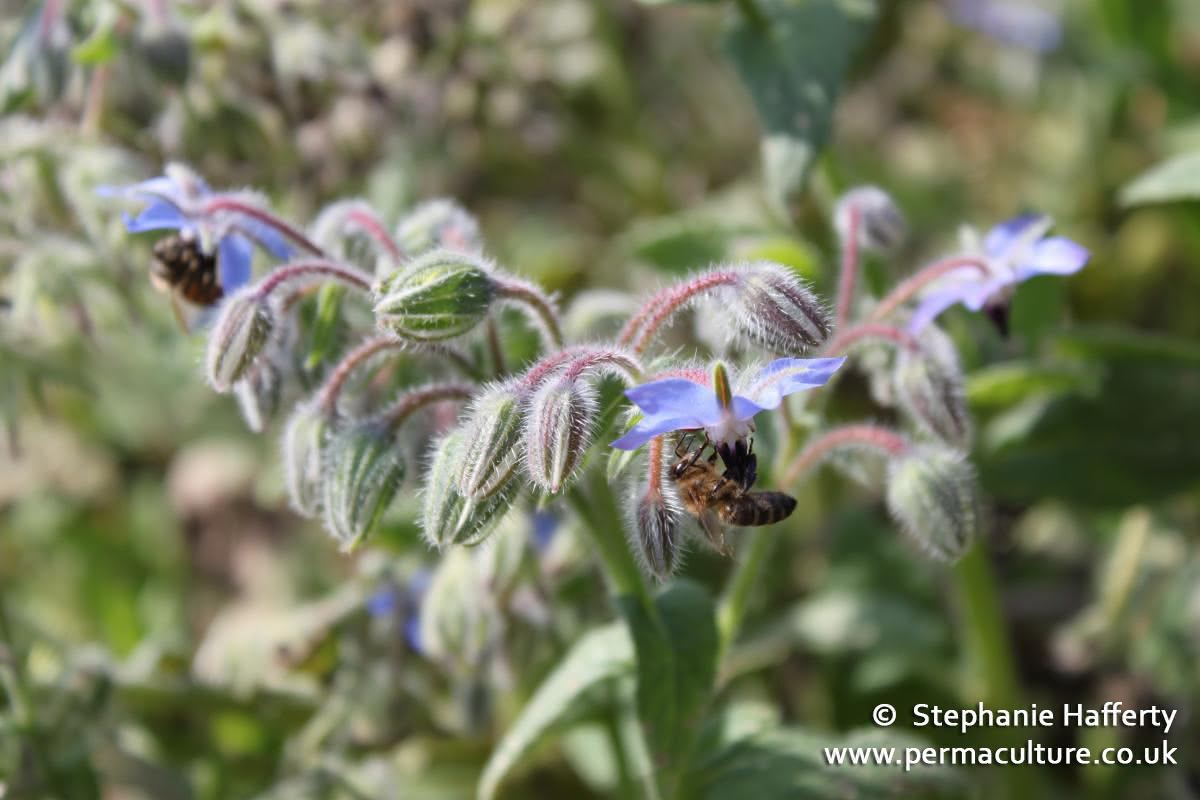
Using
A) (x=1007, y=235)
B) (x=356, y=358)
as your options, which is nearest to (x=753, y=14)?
(x=1007, y=235)

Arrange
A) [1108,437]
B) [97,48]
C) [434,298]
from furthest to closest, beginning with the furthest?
[1108,437], [97,48], [434,298]

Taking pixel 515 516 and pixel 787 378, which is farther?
pixel 515 516

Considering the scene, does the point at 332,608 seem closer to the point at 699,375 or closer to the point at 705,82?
the point at 699,375

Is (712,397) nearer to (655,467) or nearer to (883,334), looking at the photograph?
(655,467)

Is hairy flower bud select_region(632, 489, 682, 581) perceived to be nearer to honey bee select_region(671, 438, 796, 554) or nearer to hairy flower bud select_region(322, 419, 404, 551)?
honey bee select_region(671, 438, 796, 554)

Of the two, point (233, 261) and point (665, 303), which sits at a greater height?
point (233, 261)

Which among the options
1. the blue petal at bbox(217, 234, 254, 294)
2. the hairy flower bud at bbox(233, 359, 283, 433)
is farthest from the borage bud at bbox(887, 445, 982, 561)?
the blue petal at bbox(217, 234, 254, 294)

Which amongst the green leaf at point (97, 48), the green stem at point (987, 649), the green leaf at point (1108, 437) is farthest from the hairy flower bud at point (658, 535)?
the green leaf at point (97, 48)
